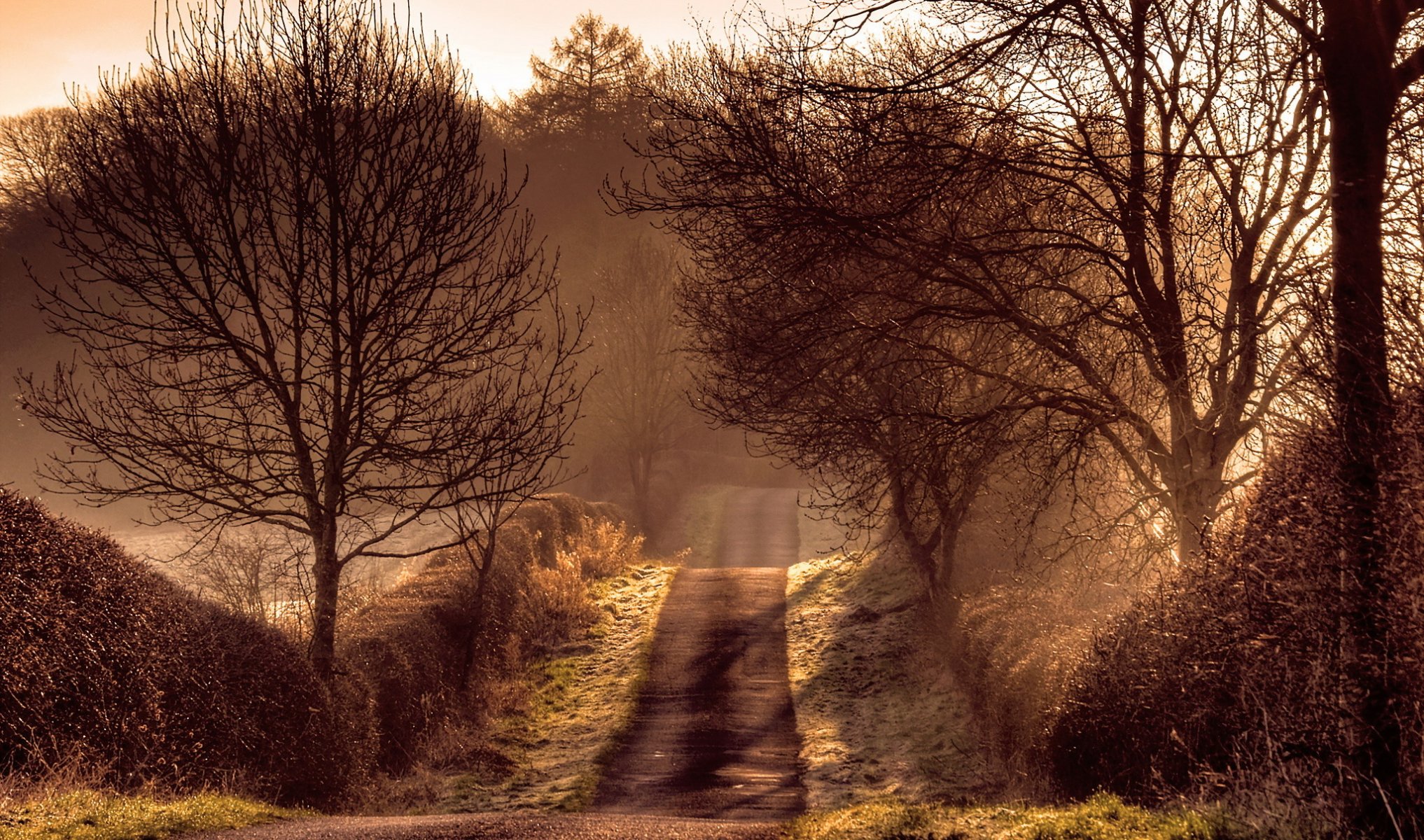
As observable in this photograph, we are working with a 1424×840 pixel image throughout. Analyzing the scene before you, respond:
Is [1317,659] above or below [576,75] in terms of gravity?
below

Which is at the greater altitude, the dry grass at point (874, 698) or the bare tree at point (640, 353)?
the bare tree at point (640, 353)

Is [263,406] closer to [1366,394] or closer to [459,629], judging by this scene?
[459,629]

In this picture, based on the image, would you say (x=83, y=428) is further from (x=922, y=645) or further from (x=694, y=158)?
(x=922, y=645)

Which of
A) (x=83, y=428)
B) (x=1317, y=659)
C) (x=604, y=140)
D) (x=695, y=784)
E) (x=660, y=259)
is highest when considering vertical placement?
(x=604, y=140)

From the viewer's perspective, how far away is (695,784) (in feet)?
41.1

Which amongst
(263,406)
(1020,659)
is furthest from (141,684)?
(1020,659)

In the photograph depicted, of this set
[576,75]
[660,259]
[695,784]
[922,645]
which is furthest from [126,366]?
[576,75]

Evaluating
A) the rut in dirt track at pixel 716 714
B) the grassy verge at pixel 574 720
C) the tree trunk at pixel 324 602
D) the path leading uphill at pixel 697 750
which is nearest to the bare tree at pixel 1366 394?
the path leading uphill at pixel 697 750

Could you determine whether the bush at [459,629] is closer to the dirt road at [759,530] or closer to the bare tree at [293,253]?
the bare tree at [293,253]

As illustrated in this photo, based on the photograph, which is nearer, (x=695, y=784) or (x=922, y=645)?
(x=695, y=784)

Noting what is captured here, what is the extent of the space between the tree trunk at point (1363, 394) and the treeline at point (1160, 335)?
0.07ft

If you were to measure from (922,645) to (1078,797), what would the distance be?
8.53m

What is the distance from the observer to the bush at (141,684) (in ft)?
28.7

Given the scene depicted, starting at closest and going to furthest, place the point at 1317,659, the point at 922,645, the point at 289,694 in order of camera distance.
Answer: the point at 1317,659 → the point at 289,694 → the point at 922,645
